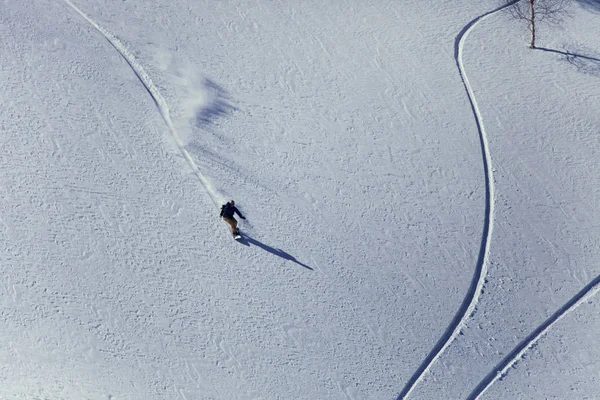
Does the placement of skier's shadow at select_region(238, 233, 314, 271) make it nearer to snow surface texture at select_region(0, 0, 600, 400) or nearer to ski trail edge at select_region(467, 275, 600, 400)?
snow surface texture at select_region(0, 0, 600, 400)

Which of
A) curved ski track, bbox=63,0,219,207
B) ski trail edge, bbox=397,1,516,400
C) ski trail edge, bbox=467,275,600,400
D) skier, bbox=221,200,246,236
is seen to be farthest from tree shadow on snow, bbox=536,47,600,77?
skier, bbox=221,200,246,236

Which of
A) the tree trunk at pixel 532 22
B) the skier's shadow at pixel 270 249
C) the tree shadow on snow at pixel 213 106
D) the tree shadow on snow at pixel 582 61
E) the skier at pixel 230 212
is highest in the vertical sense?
the tree trunk at pixel 532 22

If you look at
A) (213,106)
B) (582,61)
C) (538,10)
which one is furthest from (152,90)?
(582,61)

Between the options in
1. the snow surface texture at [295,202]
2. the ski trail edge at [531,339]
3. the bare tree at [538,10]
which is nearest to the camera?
the snow surface texture at [295,202]

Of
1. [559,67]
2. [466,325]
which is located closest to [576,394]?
[466,325]

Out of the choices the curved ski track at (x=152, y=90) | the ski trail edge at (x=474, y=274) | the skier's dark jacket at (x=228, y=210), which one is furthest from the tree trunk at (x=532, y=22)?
the skier's dark jacket at (x=228, y=210)

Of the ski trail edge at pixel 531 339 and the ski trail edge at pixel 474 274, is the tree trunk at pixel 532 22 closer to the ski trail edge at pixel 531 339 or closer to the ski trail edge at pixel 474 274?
the ski trail edge at pixel 474 274
